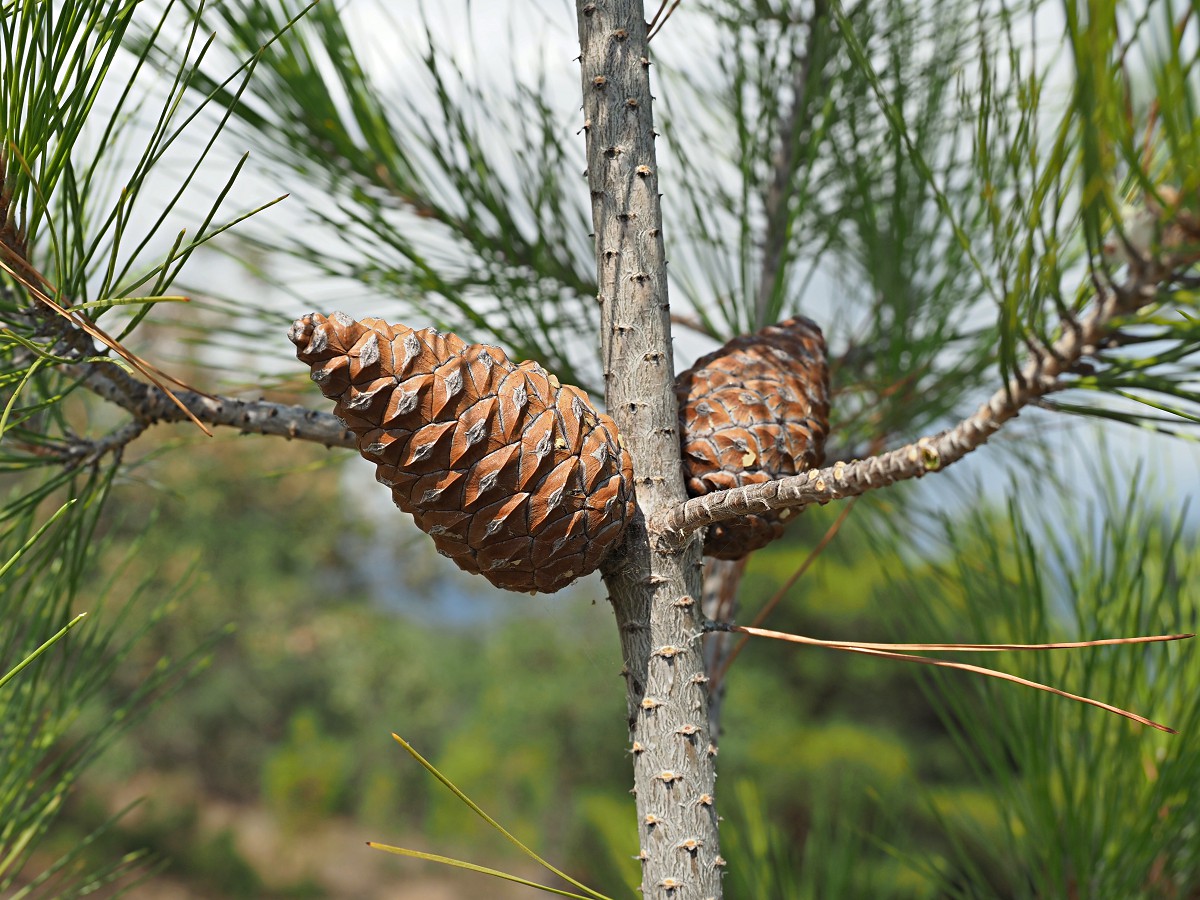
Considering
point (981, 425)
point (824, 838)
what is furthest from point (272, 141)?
point (824, 838)

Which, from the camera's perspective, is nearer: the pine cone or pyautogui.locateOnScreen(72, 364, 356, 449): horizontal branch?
the pine cone

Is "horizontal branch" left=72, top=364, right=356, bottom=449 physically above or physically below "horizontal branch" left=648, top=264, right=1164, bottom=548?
above

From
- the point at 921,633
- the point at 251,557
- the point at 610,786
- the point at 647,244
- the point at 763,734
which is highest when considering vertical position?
the point at 251,557

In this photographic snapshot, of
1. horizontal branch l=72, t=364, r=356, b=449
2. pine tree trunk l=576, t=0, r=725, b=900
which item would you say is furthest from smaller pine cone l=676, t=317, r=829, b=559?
horizontal branch l=72, t=364, r=356, b=449

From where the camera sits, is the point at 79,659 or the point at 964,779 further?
the point at 964,779

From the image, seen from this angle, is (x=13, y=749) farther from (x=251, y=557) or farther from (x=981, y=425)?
(x=251, y=557)

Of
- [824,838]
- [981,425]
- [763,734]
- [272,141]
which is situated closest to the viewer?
[981,425]

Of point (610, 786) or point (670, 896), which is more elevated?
point (670, 896)

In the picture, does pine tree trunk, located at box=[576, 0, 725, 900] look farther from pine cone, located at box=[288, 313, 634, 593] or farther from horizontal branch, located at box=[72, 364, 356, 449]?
horizontal branch, located at box=[72, 364, 356, 449]
